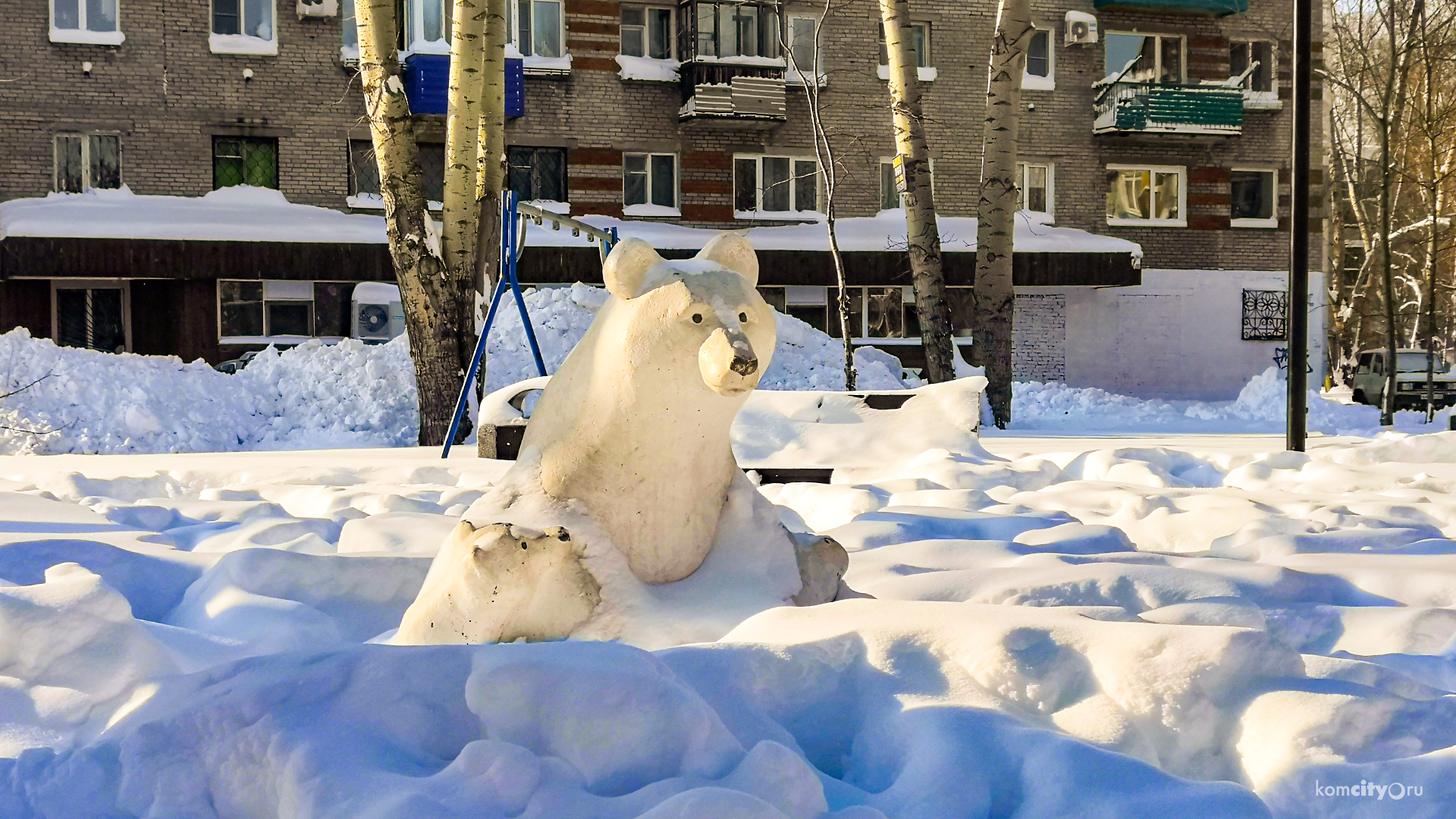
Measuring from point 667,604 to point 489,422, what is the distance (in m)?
4.73

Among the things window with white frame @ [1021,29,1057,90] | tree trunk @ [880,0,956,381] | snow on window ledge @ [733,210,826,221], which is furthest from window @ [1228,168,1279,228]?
tree trunk @ [880,0,956,381]

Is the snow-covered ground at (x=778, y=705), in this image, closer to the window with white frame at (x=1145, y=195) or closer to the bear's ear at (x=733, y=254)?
the bear's ear at (x=733, y=254)

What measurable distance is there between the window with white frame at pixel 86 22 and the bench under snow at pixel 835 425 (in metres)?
15.4

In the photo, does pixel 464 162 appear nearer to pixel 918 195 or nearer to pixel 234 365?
pixel 918 195

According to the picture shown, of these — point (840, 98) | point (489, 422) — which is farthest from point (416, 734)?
point (840, 98)

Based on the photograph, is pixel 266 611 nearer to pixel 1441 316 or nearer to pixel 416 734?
pixel 416 734

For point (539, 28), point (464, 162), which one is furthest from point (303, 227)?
point (464, 162)

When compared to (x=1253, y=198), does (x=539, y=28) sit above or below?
above

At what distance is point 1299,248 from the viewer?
745 centimetres

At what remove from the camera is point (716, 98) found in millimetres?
20938

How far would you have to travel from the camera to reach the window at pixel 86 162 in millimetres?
19219

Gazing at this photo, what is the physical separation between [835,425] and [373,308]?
14410mm

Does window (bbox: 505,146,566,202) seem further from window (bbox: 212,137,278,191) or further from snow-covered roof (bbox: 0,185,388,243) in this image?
window (bbox: 212,137,278,191)

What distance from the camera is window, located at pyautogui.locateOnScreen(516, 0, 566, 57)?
2069cm
